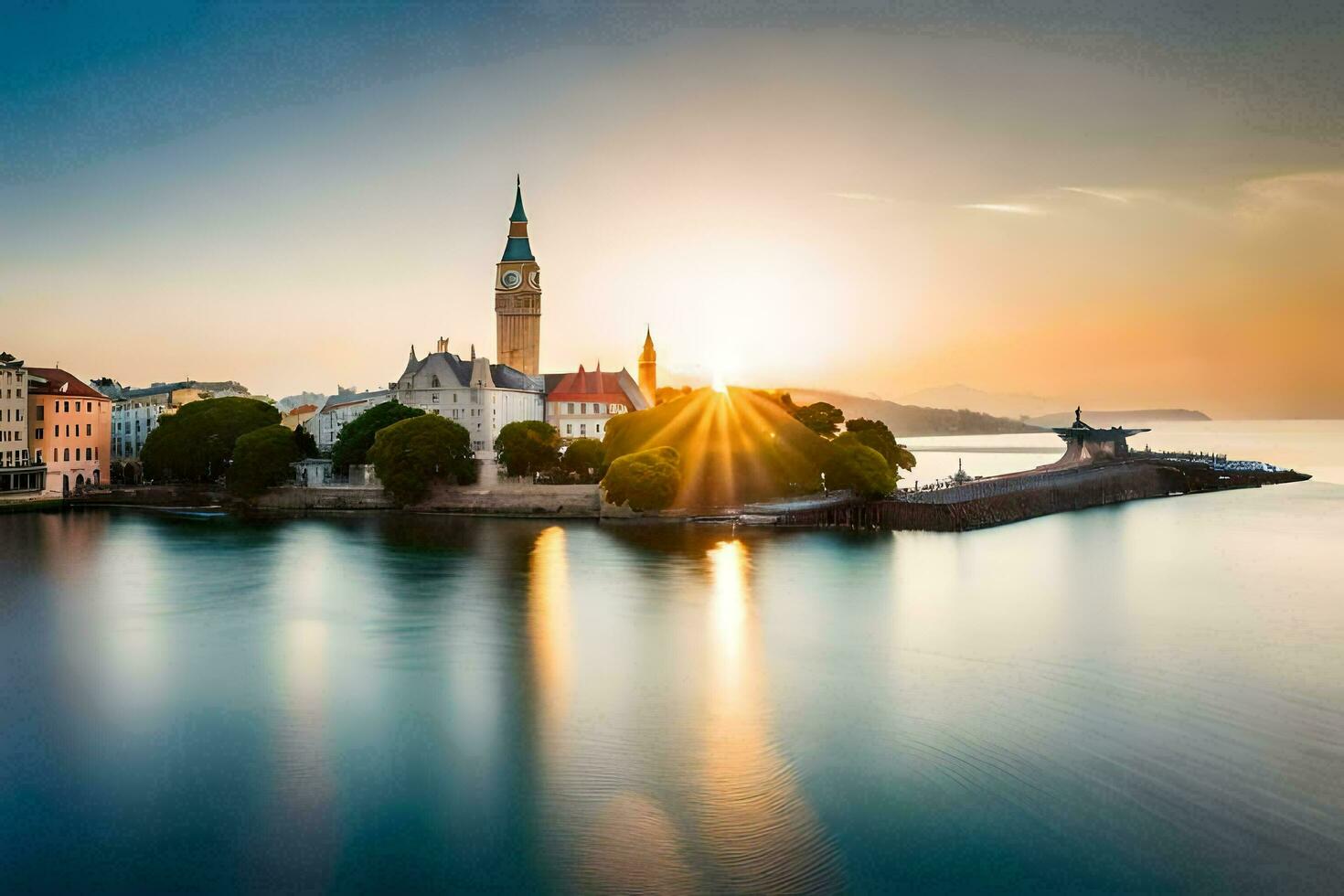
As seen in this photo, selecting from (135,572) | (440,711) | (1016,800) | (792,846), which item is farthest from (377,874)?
(135,572)

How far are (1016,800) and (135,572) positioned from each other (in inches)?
1166

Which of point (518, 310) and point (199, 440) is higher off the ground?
point (518, 310)

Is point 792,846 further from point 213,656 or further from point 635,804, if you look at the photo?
point 213,656

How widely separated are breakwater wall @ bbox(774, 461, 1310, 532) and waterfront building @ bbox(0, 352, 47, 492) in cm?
3934

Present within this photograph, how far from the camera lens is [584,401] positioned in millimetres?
72688

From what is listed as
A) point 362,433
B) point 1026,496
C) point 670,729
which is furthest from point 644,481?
point 670,729

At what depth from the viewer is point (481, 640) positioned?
23281mm

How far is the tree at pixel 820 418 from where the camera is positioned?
58219 mm

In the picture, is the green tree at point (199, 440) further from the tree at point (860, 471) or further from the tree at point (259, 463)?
the tree at point (860, 471)

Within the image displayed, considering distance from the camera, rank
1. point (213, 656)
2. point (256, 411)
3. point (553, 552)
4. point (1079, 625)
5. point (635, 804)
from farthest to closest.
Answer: point (256, 411) < point (553, 552) < point (1079, 625) < point (213, 656) < point (635, 804)

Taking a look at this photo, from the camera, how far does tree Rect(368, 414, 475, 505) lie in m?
49.9

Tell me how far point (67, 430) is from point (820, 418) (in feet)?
139

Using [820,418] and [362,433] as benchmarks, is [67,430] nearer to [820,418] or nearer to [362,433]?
[362,433]

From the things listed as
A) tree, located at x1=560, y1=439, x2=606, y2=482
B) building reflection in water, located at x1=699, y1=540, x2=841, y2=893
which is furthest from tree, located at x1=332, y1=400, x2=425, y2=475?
building reflection in water, located at x1=699, y1=540, x2=841, y2=893
